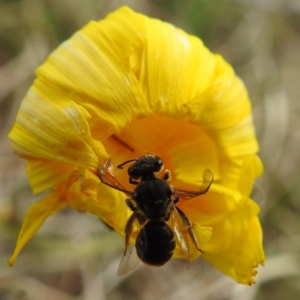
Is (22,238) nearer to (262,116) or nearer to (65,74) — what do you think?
(65,74)

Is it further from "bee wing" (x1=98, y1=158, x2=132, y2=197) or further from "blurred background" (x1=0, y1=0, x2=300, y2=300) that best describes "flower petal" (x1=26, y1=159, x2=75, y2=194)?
"blurred background" (x1=0, y1=0, x2=300, y2=300)

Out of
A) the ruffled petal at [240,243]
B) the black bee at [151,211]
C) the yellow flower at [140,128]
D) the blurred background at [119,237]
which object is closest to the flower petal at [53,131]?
the yellow flower at [140,128]

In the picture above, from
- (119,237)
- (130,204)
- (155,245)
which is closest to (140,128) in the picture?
(130,204)

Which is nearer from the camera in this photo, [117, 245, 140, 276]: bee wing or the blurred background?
[117, 245, 140, 276]: bee wing

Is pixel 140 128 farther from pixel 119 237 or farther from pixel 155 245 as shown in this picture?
pixel 119 237

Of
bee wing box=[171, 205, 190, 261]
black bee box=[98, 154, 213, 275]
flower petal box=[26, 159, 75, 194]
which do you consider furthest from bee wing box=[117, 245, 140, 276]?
flower petal box=[26, 159, 75, 194]

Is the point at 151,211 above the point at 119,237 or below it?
above

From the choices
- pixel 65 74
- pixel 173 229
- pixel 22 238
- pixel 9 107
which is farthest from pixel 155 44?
pixel 9 107
